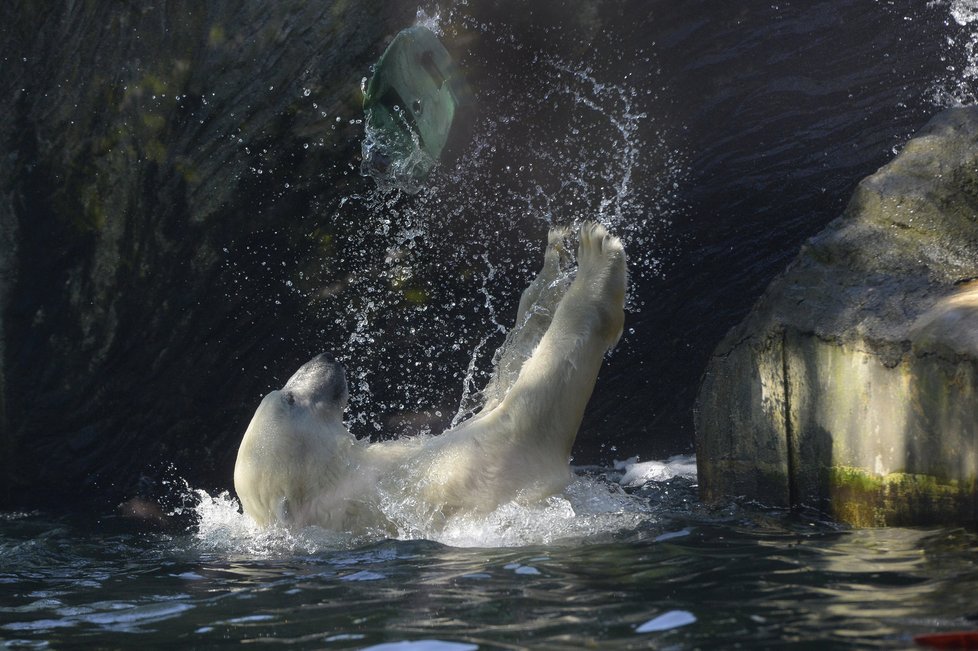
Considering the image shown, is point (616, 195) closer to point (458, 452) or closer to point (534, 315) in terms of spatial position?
point (534, 315)

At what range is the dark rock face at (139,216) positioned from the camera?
7359 millimetres

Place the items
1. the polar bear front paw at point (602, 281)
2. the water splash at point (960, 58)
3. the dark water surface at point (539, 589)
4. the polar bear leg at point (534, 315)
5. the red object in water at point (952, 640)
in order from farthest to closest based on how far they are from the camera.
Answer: the water splash at point (960, 58) < the polar bear leg at point (534, 315) < the polar bear front paw at point (602, 281) < the dark water surface at point (539, 589) < the red object in water at point (952, 640)

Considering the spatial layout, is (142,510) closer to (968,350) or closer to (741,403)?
(741,403)

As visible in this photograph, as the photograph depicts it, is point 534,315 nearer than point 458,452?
No

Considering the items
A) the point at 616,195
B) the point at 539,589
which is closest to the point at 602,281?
the point at 539,589

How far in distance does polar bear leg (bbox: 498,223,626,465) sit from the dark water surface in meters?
0.39

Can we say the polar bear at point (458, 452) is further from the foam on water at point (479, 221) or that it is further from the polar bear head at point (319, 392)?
the foam on water at point (479, 221)

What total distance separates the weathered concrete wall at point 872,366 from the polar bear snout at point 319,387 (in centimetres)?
159

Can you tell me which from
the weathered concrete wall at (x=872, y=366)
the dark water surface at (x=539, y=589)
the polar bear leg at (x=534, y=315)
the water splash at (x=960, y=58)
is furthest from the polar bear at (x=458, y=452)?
the water splash at (x=960, y=58)

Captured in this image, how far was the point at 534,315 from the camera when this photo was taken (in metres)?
5.31

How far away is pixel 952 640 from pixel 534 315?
3127 mm

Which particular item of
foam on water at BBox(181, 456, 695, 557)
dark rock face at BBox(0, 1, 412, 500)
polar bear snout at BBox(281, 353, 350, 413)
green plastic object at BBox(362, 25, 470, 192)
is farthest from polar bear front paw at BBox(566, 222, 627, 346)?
dark rock face at BBox(0, 1, 412, 500)

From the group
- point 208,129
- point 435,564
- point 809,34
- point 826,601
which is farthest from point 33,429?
point 826,601

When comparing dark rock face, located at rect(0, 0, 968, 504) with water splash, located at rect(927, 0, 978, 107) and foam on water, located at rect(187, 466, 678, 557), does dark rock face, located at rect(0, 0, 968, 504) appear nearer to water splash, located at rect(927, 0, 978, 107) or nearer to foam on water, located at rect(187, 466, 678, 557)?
water splash, located at rect(927, 0, 978, 107)
